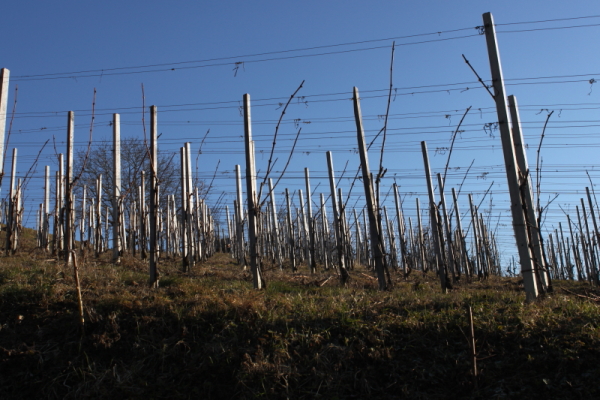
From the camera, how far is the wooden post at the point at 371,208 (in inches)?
305

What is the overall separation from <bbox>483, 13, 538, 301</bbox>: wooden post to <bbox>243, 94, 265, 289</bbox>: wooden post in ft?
12.9

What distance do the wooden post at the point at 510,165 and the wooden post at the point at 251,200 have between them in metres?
3.92

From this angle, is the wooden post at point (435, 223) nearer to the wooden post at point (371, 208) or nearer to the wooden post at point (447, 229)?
the wooden post at point (447, 229)

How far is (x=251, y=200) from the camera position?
25.7 ft

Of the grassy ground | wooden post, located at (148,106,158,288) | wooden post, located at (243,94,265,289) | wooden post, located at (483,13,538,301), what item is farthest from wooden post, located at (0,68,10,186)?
wooden post, located at (483,13,538,301)

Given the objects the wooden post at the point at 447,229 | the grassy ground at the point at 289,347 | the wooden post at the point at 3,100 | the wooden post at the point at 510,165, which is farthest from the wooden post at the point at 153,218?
the wooden post at the point at 447,229

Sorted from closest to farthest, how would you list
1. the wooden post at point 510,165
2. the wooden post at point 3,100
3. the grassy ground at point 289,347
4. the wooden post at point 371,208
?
the grassy ground at point 289,347 → the wooden post at point 510,165 → the wooden post at point 371,208 → the wooden post at point 3,100

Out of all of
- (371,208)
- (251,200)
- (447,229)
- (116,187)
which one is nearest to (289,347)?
(251,200)

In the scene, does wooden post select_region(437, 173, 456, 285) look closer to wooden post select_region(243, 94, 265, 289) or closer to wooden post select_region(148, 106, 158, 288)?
wooden post select_region(243, 94, 265, 289)

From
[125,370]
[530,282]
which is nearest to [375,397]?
[125,370]

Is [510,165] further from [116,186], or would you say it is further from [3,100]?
[3,100]

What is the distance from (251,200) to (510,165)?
4050 mm

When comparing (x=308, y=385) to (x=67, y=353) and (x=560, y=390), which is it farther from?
(x=67, y=353)

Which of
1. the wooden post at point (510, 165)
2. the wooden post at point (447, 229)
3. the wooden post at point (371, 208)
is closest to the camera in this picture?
the wooden post at point (510, 165)
